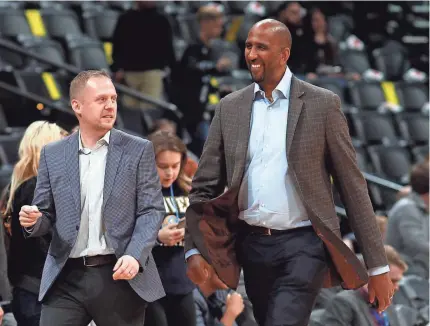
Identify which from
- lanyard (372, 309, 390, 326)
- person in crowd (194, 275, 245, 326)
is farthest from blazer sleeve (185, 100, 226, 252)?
lanyard (372, 309, 390, 326)

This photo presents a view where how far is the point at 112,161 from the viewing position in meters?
4.00

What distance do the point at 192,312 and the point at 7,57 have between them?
5312 millimetres

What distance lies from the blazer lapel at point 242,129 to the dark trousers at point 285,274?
26 centimetres

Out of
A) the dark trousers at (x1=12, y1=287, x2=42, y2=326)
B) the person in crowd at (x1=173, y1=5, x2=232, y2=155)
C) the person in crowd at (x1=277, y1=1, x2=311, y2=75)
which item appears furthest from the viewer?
the person in crowd at (x1=277, y1=1, x2=311, y2=75)

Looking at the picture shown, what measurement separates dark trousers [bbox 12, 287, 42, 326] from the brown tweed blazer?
97cm

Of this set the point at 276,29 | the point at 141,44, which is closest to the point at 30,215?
the point at 276,29

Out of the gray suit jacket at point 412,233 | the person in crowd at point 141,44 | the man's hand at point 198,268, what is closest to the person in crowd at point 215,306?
the man's hand at point 198,268

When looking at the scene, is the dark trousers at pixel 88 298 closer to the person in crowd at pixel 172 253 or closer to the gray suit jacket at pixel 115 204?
the gray suit jacket at pixel 115 204

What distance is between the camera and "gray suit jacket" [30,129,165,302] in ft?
12.9

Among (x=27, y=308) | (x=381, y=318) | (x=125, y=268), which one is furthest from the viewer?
(x=381, y=318)

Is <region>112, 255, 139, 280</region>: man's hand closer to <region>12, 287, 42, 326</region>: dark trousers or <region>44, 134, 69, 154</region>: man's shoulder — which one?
<region>44, 134, 69, 154</region>: man's shoulder

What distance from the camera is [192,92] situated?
9461 mm

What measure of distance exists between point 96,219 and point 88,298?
0.98ft

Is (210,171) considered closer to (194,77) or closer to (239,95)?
(239,95)
